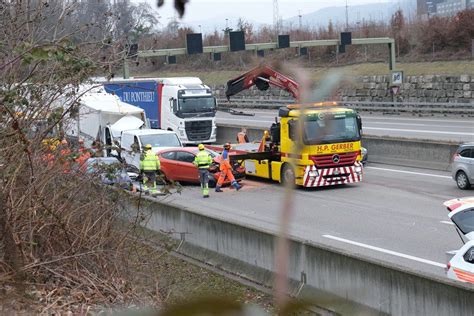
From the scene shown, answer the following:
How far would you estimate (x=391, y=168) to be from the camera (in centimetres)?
2742

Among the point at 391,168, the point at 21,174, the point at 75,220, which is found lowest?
the point at 391,168

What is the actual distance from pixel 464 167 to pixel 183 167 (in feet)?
29.3

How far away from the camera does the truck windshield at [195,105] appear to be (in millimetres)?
36719

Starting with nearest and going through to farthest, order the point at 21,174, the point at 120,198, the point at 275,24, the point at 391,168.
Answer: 1. the point at 275,24
2. the point at 21,174
3. the point at 120,198
4. the point at 391,168

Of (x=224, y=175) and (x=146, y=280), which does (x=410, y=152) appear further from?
(x=146, y=280)

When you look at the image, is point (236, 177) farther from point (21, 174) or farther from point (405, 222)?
point (21, 174)

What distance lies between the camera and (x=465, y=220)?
1227 cm

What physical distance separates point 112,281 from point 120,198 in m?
2.29

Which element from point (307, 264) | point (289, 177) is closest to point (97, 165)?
point (307, 264)

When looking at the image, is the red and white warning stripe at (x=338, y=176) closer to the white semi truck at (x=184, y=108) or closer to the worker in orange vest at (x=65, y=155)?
the worker in orange vest at (x=65, y=155)

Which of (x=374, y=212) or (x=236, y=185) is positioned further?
(x=236, y=185)

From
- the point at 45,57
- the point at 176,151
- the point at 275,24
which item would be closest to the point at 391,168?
the point at 176,151

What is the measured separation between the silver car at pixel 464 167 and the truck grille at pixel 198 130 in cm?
1702

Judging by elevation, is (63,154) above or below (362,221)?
above
